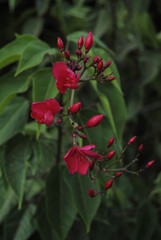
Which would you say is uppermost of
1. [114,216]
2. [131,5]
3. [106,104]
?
[106,104]

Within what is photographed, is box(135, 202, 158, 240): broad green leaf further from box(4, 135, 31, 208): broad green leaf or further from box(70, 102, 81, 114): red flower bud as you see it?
box(70, 102, 81, 114): red flower bud

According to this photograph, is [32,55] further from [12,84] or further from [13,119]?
[13,119]

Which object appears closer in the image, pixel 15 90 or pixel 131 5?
pixel 15 90

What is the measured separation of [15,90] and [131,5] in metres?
1.23

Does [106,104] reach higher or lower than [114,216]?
higher

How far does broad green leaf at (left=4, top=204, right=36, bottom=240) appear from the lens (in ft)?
7.25

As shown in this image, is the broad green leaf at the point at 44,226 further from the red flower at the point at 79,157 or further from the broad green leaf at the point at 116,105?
the red flower at the point at 79,157

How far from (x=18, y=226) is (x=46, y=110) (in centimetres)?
109

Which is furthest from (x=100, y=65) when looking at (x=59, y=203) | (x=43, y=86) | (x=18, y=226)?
(x=18, y=226)

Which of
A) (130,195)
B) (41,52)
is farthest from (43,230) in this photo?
(130,195)

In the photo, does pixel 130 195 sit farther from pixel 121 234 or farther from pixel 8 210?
pixel 8 210

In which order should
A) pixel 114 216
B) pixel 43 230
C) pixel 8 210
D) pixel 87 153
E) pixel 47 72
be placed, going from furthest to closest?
pixel 114 216
pixel 8 210
pixel 43 230
pixel 47 72
pixel 87 153

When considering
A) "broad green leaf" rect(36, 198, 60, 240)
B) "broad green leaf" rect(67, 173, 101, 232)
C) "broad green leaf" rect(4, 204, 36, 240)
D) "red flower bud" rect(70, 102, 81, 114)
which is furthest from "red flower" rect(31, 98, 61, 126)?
"broad green leaf" rect(4, 204, 36, 240)

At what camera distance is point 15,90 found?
1731mm
